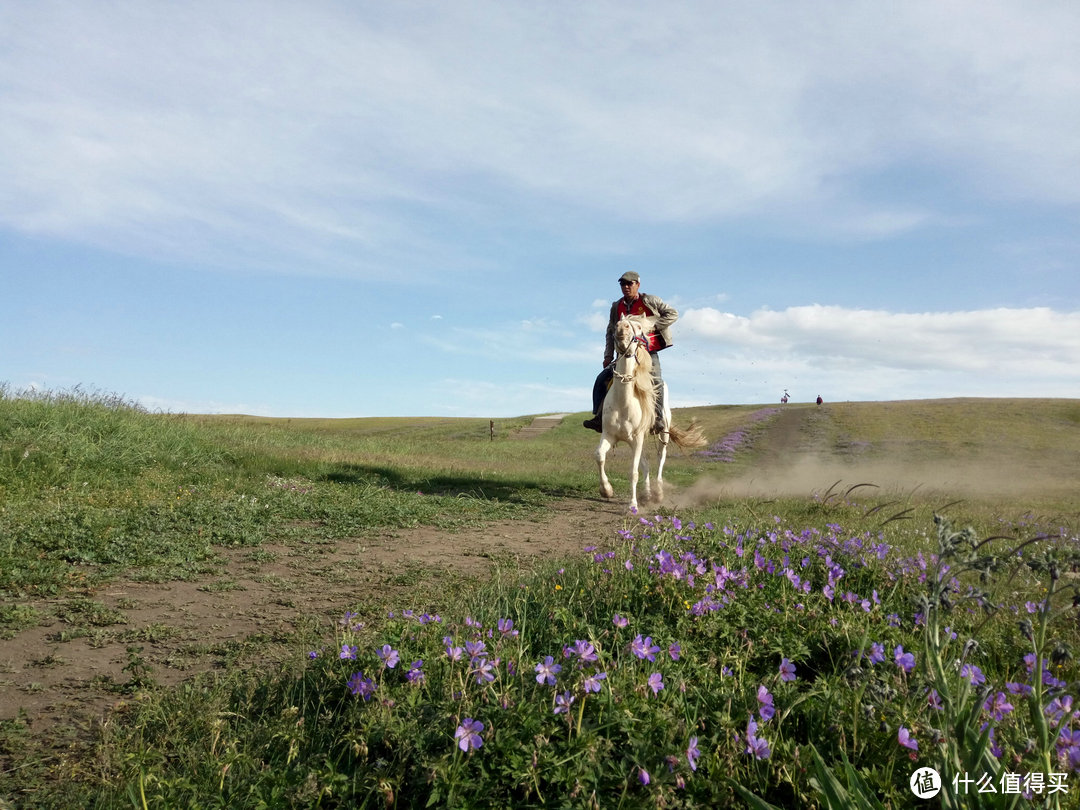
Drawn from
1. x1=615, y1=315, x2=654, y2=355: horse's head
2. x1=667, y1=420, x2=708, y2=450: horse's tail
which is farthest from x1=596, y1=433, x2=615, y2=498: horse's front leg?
x1=667, y1=420, x2=708, y2=450: horse's tail

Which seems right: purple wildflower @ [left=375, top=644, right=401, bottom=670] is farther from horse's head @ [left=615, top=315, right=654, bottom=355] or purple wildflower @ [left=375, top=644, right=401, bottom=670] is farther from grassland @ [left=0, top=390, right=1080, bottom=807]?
horse's head @ [left=615, top=315, right=654, bottom=355]

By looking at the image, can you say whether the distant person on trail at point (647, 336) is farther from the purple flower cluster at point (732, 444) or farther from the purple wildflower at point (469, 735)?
the purple flower cluster at point (732, 444)

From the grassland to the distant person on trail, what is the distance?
6.74 ft

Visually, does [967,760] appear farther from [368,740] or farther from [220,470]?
[220,470]


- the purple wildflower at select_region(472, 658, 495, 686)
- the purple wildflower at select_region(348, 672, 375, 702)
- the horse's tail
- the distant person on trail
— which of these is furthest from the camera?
the horse's tail

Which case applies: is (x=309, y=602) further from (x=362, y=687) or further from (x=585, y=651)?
(x=585, y=651)

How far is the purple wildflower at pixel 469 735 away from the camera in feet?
7.84

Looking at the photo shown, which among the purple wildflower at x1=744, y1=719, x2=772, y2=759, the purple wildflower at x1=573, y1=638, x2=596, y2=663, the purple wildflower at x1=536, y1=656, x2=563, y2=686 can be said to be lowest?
the purple wildflower at x1=744, y1=719, x2=772, y2=759

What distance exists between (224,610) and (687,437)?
11.8 meters

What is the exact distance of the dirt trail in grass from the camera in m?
4.07

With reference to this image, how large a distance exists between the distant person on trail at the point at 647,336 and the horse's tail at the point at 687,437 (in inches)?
40.5

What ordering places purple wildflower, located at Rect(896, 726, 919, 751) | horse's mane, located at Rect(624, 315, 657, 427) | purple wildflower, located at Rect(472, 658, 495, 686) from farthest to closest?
horse's mane, located at Rect(624, 315, 657, 427) < purple wildflower, located at Rect(472, 658, 495, 686) < purple wildflower, located at Rect(896, 726, 919, 751)

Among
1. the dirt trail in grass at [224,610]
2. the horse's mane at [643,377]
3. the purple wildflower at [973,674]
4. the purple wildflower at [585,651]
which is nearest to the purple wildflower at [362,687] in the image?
the purple wildflower at [585,651]

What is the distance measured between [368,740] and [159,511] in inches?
301
